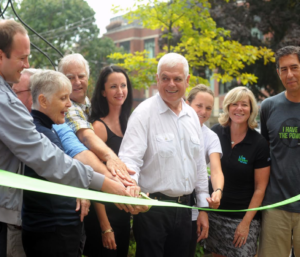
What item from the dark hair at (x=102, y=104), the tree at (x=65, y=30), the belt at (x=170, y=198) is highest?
the tree at (x=65, y=30)

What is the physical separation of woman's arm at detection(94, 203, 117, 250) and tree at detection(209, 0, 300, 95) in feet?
49.2

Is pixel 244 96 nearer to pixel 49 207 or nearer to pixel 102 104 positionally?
pixel 102 104

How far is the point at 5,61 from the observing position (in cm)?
208

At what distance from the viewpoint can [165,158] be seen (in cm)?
282

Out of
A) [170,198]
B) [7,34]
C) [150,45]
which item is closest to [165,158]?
[170,198]

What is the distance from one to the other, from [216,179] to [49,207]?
1.51 m

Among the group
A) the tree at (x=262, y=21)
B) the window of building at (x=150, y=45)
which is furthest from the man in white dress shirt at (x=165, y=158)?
the window of building at (x=150, y=45)

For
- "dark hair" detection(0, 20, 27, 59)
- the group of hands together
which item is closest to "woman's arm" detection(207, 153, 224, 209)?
the group of hands together

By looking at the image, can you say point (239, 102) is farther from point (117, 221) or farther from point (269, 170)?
point (117, 221)

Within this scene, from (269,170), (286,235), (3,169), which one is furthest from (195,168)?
(3,169)

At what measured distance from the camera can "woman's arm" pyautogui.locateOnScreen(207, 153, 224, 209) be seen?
120 inches

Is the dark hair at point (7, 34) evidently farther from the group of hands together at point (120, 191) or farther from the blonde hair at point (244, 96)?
the blonde hair at point (244, 96)

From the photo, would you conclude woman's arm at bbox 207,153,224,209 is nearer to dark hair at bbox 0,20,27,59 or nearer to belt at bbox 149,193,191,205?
belt at bbox 149,193,191,205

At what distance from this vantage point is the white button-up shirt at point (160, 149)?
279 centimetres
